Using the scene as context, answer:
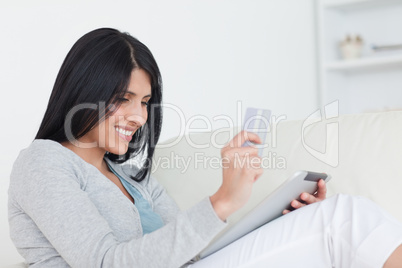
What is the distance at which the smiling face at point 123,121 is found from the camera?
146 centimetres

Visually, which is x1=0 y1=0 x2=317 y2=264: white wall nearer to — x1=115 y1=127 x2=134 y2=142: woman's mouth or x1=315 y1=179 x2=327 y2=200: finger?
x1=115 y1=127 x2=134 y2=142: woman's mouth

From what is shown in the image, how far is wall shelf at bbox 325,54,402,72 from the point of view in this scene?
3.40 metres

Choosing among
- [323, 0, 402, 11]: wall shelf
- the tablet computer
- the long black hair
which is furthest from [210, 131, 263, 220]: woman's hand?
[323, 0, 402, 11]: wall shelf

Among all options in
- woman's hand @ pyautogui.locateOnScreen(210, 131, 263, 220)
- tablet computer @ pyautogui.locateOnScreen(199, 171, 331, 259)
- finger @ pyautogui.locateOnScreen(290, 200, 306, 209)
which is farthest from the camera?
finger @ pyautogui.locateOnScreen(290, 200, 306, 209)

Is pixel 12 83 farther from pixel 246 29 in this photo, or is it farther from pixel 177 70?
pixel 246 29

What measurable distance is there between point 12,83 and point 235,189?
1391 mm

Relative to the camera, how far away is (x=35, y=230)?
1.31 metres

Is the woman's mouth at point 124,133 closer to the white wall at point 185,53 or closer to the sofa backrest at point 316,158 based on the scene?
the sofa backrest at point 316,158

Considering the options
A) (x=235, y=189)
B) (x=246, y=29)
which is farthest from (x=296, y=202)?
(x=246, y=29)

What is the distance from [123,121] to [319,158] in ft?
1.88

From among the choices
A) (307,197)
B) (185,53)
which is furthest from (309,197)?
(185,53)

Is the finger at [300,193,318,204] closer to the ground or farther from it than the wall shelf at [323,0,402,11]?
closer to the ground

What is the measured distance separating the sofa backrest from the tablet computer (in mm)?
212

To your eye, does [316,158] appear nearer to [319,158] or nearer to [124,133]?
[319,158]
